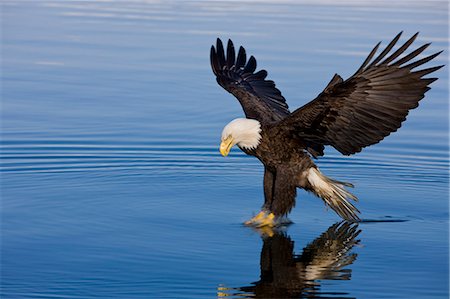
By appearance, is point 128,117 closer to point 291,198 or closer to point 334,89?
point 291,198

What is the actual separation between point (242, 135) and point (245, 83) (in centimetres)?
145

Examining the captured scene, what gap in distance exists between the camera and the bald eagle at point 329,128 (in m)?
6.13

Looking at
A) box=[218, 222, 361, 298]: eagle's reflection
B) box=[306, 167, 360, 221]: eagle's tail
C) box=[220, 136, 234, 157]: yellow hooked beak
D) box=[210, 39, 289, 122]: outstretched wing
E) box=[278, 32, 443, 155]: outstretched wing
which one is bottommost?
box=[218, 222, 361, 298]: eagle's reflection

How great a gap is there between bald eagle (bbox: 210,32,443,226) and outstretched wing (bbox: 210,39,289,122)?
8.1 inches

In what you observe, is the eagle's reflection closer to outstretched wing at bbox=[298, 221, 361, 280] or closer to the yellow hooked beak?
outstretched wing at bbox=[298, 221, 361, 280]

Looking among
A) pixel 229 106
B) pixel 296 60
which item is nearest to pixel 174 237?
pixel 229 106

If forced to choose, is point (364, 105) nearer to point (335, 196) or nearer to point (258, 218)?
point (335, 196)

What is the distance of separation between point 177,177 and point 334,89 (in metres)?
1.93

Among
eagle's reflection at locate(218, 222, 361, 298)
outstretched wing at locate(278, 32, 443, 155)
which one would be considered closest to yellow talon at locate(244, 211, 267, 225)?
eagle's reflection at locate(218, 222, 361, 298)

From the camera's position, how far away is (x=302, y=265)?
19.1 ft

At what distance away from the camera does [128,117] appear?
9.52 m

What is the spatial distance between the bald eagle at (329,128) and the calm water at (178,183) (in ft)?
0.68

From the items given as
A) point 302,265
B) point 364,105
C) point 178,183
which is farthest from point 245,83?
point 302,265

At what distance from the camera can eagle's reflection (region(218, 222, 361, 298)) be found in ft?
17.4
